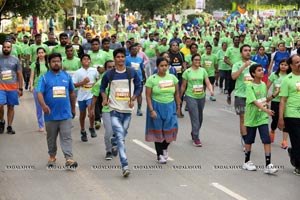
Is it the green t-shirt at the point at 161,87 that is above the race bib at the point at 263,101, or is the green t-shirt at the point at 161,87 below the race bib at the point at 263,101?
above

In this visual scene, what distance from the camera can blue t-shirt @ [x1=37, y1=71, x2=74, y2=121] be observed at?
30.7 feet

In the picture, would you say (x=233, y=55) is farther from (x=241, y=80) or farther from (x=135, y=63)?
(x=241, y=80)

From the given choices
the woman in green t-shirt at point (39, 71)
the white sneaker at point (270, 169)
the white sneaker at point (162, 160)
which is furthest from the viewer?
the woman in green t-shirt at point (39, 71)

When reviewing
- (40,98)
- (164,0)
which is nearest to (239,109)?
(40,98)

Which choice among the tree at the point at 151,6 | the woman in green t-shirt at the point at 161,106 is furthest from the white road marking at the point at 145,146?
the tree at the point at 151,6

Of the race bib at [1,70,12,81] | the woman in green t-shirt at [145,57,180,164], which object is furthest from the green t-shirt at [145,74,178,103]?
the race bib at [1,70,12,81]

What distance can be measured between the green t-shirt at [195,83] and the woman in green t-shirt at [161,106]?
1.41m

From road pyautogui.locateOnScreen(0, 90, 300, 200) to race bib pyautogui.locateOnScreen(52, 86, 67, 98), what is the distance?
3.76 feet

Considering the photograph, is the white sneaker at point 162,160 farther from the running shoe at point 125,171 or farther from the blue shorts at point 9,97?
the blue shorts at point 9,97

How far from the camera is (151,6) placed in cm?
6391

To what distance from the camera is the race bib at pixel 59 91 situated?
30.7 feet

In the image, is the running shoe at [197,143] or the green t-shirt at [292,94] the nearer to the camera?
the green t-shirt at [292,94]

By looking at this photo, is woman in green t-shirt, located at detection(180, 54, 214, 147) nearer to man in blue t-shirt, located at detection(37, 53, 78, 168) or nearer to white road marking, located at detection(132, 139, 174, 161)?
white road marking, located at detection(132, 139, 174, 161)

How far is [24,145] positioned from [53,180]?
2.65 m
